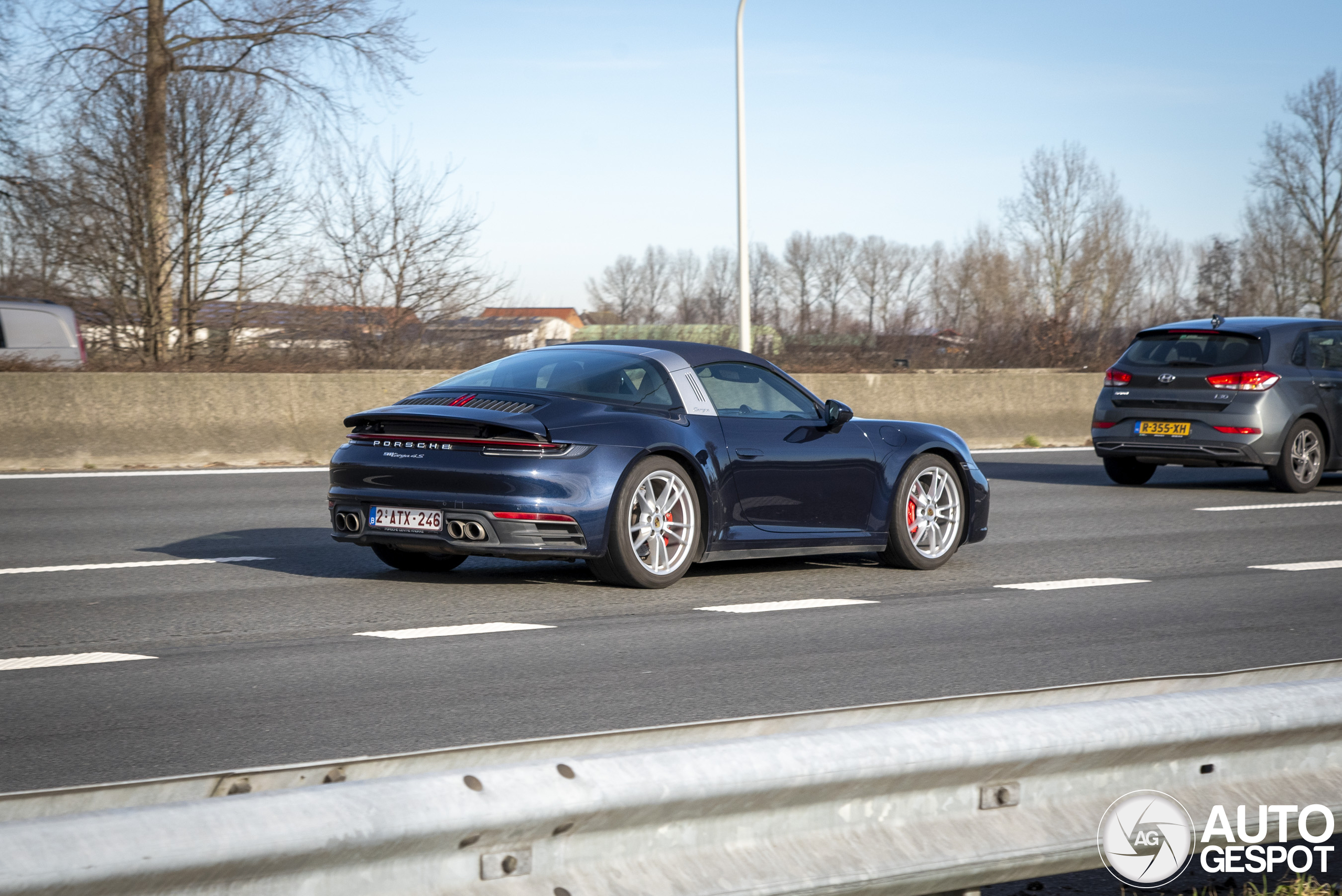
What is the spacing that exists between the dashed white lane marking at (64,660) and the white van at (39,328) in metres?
14.0

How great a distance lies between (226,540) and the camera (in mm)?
10125

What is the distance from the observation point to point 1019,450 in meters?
21.4

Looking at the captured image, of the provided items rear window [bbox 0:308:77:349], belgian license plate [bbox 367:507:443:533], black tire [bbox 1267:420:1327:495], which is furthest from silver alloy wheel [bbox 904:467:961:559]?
rear window [bbox 0:308:77:349]

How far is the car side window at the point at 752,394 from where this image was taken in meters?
8.55

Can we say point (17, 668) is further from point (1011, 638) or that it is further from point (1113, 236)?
point (1113, 236)

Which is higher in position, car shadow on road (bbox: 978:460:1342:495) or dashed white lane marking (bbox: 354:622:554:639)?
dashed white lane marking (bbox: 354:622:554:639)

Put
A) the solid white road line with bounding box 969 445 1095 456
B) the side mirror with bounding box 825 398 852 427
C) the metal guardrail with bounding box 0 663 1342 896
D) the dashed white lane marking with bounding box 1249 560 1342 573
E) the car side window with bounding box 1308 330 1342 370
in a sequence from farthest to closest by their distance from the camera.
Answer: the solid white road line with bounding box 969 445 1095 456
the car side window with bounding box 1308 330 1342 370
the dashed white lane marking with bounding box 1249 560 1342 573
the side mirror with bounding box 825 398 852 427
the metal guardrail with bounding box 0 663 1342 896

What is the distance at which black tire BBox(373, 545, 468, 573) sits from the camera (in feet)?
28.6

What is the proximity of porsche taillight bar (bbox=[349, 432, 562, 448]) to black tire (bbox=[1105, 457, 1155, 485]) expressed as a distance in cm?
984

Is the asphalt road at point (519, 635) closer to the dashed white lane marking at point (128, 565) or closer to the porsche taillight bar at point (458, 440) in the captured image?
the dashed white lane marking at point (128, 565)

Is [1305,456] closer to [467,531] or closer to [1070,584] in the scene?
[1070,584]

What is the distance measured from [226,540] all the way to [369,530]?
2.67 metres

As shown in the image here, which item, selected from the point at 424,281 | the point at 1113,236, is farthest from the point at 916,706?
the point at 1113,236

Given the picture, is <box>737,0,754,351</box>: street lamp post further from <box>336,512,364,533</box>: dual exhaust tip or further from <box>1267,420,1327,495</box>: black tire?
<box>336,512,364,533</box>: dual exhaust tip
